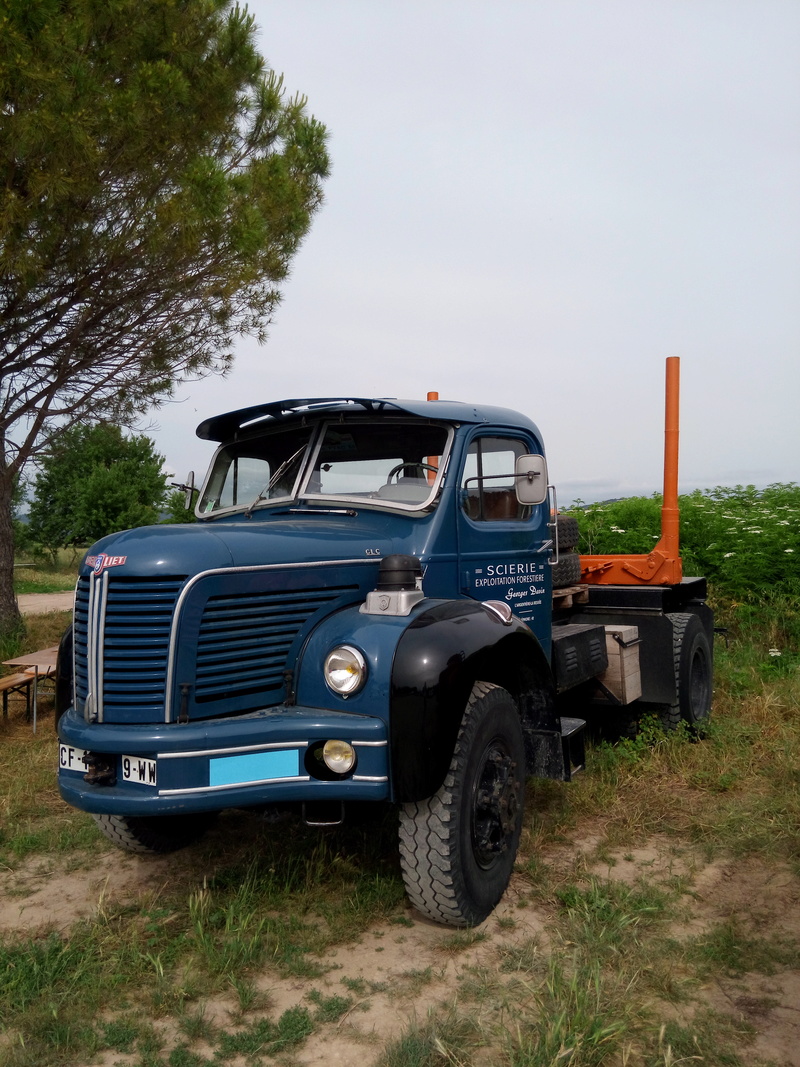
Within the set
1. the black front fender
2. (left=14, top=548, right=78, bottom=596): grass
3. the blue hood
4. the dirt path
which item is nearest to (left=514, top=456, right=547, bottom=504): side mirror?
the blue hood

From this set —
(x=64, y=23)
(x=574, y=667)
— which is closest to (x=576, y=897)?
(x=574, y=667)

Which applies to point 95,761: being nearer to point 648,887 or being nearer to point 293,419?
point 293,419

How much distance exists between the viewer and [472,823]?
3350 millimetres

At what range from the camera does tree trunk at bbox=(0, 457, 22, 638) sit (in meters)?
9.23

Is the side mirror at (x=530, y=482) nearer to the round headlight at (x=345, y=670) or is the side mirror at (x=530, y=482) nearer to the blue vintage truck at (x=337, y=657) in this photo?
the blue vintage truck at (x=337, y=657)

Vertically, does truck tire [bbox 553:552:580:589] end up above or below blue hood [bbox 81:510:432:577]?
below

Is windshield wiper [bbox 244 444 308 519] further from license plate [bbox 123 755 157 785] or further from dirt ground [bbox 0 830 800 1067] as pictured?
dirt ground [bbox 0 830 800 1067]

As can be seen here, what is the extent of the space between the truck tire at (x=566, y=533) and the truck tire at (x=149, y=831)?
9.22ft

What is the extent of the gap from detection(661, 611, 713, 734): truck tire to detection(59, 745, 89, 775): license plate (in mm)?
3966

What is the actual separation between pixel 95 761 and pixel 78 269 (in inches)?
232

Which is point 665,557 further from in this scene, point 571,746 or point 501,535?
point 571,746

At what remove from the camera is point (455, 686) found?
10.3 feet

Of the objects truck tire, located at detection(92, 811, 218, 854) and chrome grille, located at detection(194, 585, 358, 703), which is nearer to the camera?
chrome grille, located at detection(194, 585, 358, 703)

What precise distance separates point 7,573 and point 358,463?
6.73m
